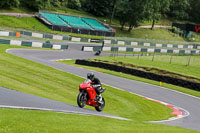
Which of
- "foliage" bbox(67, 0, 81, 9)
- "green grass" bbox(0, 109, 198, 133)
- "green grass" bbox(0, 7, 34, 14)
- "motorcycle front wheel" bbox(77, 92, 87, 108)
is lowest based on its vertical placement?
"motorcycle front wheel" bbox(77, 92, 87, 108)

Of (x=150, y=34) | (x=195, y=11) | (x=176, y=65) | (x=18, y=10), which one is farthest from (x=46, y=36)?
(x=195, y=11)

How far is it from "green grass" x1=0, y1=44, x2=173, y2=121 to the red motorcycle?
1.11 meters

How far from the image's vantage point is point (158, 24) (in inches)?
3684

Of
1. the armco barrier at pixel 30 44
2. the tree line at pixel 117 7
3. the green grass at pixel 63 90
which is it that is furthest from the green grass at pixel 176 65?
the tree line at pixel 117 7

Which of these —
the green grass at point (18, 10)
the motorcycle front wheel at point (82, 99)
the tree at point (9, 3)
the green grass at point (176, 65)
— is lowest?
the green grass at point (176, 65)

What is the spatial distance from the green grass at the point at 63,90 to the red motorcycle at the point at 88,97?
43.8 inches

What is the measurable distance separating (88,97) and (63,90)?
4794 millimetres

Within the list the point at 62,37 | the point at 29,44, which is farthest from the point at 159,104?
the point at 62,37

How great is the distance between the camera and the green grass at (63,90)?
1605cm

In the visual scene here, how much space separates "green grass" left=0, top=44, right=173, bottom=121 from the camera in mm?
16047

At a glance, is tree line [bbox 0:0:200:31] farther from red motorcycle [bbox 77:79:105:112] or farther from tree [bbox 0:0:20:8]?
red motorcycle [bbox 77:79:105:112]

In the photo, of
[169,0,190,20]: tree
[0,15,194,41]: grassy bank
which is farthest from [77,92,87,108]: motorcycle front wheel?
[169,0,190,20]: tree

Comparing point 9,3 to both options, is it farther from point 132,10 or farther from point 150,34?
point 150,34

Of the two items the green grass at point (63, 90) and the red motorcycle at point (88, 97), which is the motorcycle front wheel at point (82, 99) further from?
the green grass at point (63, 90)
